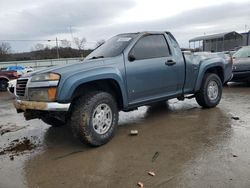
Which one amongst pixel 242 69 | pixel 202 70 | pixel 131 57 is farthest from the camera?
pixel 242 69

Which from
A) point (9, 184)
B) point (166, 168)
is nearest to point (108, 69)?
point (166, 168)

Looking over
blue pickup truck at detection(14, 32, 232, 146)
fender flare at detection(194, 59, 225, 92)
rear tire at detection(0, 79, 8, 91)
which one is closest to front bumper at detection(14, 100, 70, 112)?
blue pickup truck at detection(14, 32, 232, 146)

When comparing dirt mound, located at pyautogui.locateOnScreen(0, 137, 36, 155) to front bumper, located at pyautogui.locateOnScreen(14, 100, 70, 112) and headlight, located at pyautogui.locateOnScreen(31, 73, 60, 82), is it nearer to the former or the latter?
front bumper, located at pyautogui.locateOnScreen(14, 100, 70, 112)

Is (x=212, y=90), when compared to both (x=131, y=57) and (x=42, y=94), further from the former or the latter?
(x=42, y=94)

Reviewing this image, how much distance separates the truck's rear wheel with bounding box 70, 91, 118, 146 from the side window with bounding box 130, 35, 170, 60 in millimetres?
1112

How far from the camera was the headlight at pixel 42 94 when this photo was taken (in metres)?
4.84

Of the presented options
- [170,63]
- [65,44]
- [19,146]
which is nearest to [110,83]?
[170,63]

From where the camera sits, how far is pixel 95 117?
515 centimetres

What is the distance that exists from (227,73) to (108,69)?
4.02m

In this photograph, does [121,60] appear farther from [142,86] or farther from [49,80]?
[49,80]

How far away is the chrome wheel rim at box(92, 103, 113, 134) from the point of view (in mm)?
5148

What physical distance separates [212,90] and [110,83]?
315 cm

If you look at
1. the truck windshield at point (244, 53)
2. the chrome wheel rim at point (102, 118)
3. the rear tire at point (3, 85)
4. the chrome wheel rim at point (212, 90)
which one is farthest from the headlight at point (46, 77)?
the rear tire at point (3, 85)

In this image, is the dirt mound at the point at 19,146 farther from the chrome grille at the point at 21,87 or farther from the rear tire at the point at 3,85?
the rear tire at the point at 3,85
